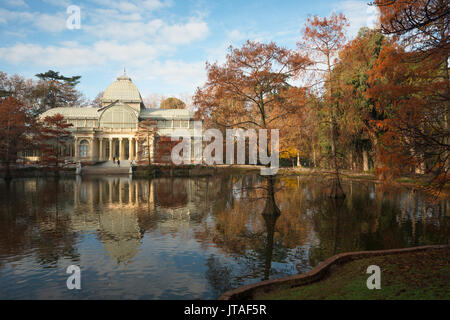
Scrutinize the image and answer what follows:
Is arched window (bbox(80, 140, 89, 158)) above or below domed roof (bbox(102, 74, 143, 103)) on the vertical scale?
below

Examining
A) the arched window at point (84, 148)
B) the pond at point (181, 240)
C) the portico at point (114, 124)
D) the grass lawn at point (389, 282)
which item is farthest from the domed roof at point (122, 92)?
the grass lawn at point (389, 282)

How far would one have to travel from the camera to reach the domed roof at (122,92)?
63.0 metres

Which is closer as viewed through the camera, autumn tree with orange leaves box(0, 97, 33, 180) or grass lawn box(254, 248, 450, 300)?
grass lawn box(254, 248, 450, 300)

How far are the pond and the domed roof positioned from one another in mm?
46633

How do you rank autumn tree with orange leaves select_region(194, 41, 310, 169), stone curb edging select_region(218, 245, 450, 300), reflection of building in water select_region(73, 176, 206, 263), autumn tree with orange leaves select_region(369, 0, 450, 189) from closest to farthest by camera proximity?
stone curb edging select_region(218, 245, 450, 300)
autumn tree with orange leaves select_region(369, 0, 450, 189)
reflection of building in water select_region(73, 176, 206, 263)
autumn tree with orange leaves select_region(194, 41, 310, 169)

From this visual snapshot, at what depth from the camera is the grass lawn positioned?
5.68m

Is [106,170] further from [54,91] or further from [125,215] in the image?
[54,91]

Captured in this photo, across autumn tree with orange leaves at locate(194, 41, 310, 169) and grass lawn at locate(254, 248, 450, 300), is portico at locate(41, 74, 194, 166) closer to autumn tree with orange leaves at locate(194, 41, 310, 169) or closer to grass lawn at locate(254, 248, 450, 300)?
autumn tree with orange leaves at locate(194, 41, 310, 169)

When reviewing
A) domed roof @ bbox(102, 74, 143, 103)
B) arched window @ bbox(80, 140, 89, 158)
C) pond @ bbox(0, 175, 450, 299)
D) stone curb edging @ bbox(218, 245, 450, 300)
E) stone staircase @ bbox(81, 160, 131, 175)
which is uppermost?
domed roof @ bbox(102, 74, 143, 103)

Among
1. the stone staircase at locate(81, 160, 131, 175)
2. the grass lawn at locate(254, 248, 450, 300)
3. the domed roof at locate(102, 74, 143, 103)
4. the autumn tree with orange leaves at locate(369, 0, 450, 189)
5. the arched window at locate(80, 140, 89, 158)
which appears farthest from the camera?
the domed roof at locate(102, 74, 143, 103)

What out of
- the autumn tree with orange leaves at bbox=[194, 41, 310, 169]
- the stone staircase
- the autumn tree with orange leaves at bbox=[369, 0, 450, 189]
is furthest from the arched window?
the autumn tree with orange leaves at bbox=[369, 0, 450, 189]

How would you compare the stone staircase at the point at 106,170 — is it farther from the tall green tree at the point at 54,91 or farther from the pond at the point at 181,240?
the tall green tree at the point at 54,91

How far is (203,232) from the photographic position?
12102mm

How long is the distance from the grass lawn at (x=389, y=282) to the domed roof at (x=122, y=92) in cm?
6138
